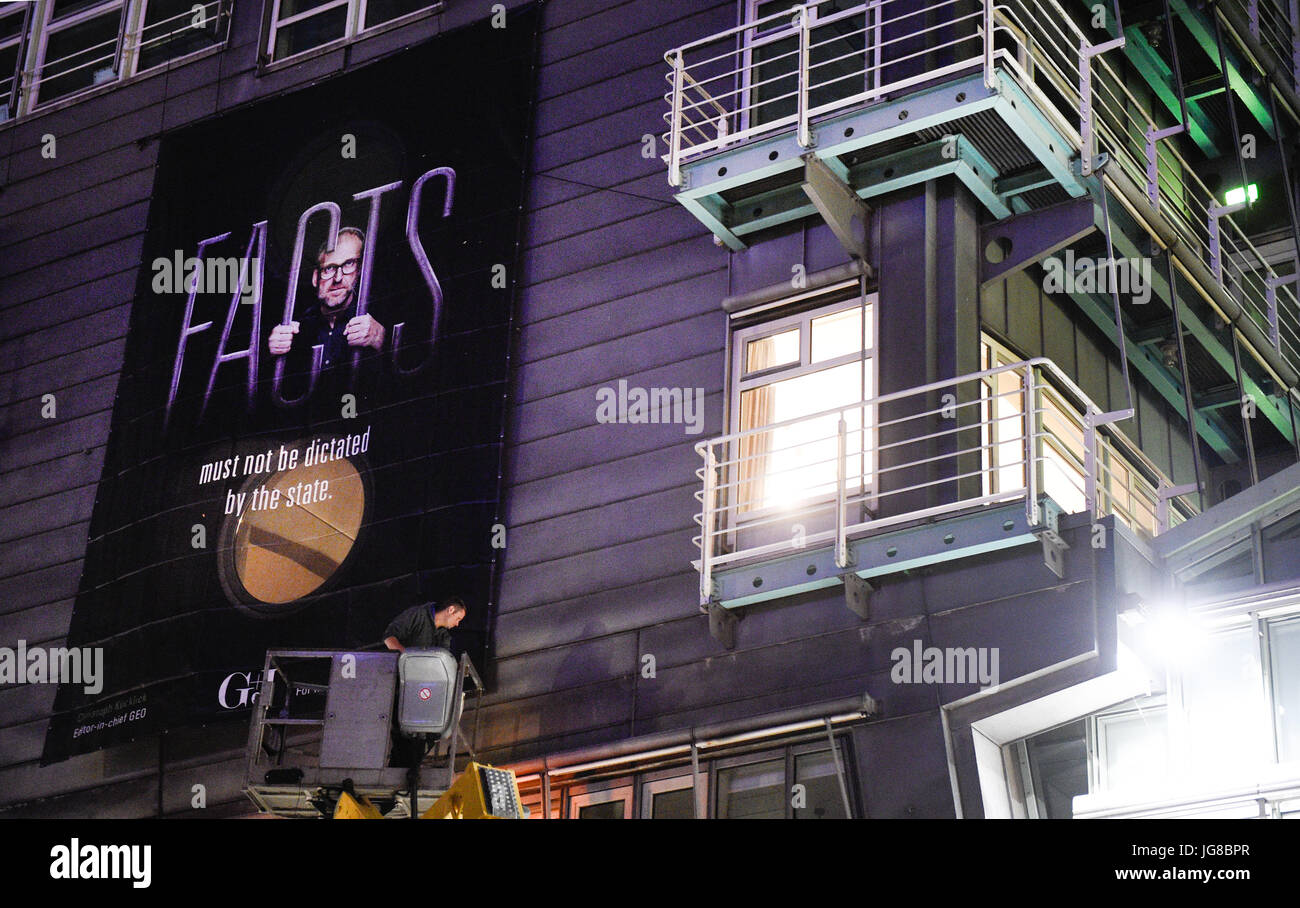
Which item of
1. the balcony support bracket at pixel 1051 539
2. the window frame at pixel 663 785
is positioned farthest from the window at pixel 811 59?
the window frame at pixel 663 785

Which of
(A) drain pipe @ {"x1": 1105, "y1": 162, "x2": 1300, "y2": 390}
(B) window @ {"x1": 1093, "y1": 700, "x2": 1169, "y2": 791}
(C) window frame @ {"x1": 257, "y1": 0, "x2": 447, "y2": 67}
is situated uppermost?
(C) window frame @ {"x1": 257, "y1": 0, "x2": 447, "y2": 67}

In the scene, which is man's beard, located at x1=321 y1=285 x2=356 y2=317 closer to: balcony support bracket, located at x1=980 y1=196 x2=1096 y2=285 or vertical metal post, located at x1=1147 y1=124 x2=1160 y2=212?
balcony support bracket, located at x1=980 y1=196 x2=1096 y2=285

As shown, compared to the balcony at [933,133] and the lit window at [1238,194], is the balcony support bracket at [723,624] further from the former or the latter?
the lit window at [1238,194]

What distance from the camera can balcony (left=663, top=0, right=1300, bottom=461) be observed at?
12984 millimetres

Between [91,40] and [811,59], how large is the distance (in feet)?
30.2

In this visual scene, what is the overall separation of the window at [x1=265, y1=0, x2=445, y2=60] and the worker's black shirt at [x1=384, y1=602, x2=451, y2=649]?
6.55 metres

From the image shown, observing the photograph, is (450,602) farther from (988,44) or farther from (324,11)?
(324,11)

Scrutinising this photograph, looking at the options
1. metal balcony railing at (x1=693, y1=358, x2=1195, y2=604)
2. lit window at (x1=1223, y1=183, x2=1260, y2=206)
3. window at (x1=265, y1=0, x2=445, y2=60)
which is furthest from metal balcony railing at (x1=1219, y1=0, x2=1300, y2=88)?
window at (x1=265, y1=0, x2=445, y2=60)

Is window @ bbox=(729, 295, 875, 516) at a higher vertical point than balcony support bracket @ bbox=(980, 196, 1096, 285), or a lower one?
lower

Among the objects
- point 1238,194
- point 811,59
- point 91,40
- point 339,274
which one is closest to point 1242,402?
point 1238,194

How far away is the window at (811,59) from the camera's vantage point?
45.6ft

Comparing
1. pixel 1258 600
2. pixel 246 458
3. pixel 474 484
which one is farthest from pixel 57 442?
pixel 1258 600

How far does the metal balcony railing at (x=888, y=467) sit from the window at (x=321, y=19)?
21.3 feet

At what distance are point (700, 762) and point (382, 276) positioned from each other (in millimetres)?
5625
